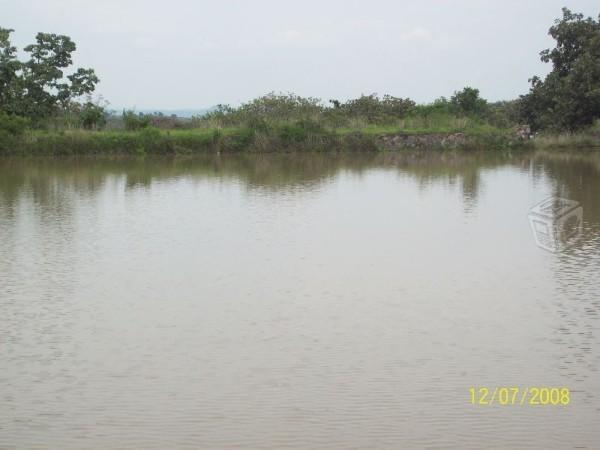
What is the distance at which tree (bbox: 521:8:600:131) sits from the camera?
3359cm

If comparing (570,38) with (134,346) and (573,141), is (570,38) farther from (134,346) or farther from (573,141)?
(134,346)

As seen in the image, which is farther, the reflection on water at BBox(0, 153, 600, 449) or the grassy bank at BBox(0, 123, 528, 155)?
the grassy bank at BBox(0, 123, 528, 155)

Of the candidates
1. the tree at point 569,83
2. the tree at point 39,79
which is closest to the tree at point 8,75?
the tree at point 39,79

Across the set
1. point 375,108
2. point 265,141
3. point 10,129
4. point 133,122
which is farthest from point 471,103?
point 10,129

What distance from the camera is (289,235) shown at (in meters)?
14.4

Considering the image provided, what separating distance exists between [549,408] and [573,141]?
1199 inches

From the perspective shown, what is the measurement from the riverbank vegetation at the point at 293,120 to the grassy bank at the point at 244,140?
4 centimetres

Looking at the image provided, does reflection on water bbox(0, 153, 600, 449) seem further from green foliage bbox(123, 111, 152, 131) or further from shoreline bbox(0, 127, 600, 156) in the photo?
green foliage bbox(123, 111, 152, 131)

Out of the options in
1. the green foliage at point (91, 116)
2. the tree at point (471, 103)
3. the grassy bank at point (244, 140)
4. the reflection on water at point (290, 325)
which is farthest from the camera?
the tree at point (471, 103)

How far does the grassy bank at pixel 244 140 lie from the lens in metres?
32.0
